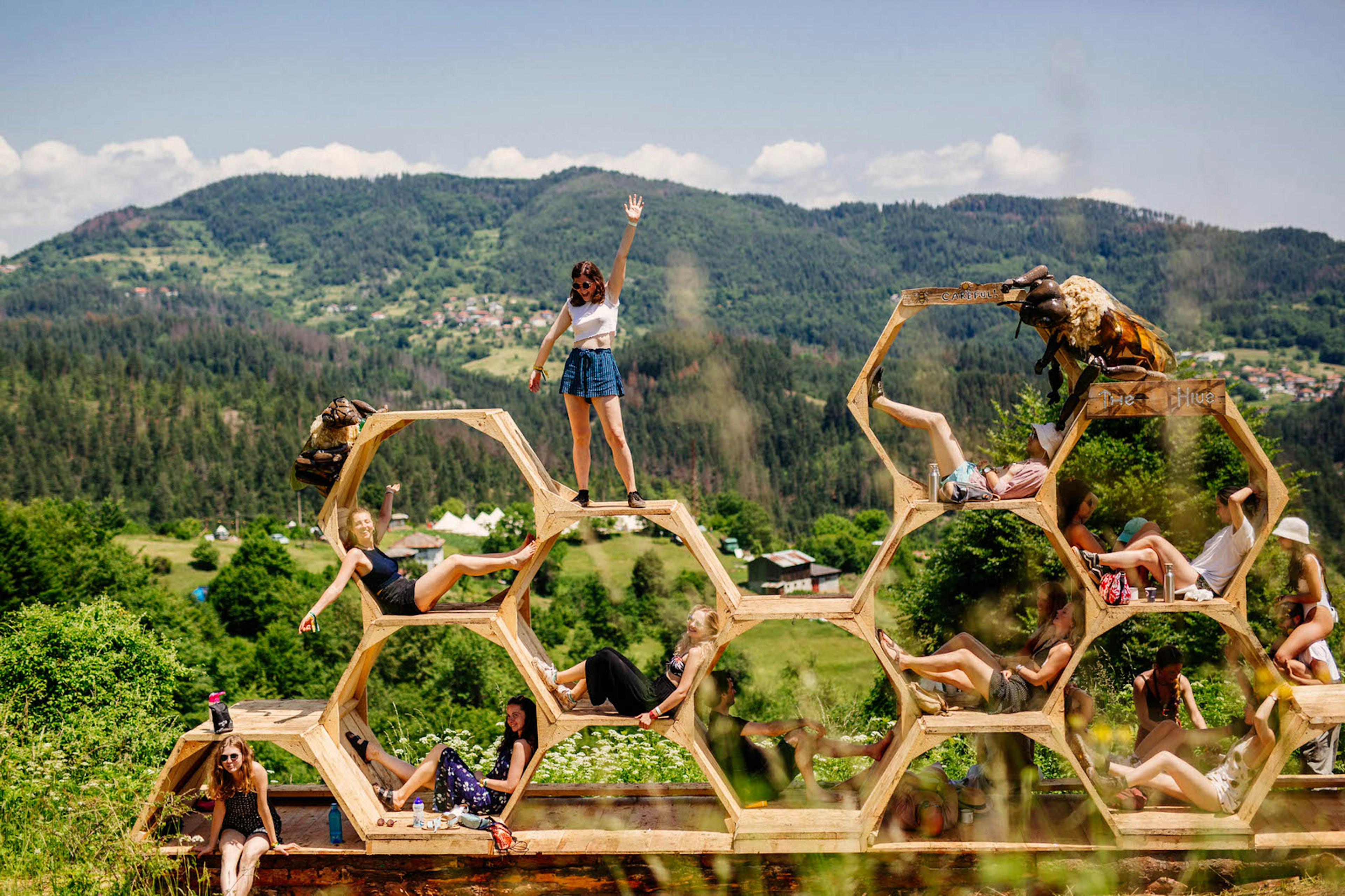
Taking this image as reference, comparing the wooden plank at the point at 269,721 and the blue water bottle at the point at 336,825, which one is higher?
the wooden plank at the point at 269,721

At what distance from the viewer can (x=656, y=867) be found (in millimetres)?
6836

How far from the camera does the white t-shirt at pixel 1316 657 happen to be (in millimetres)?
8734

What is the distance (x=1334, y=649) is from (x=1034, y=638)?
70.3 feet

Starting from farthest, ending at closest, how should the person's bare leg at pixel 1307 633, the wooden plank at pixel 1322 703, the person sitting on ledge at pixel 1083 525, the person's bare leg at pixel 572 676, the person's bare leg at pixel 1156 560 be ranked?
1. the person's bare leg at pixel 572 676
2. the person sitting on ledge at pixel 1083 525
3. the person's bare leg at pixel 1307 633
4. the person's bare leg at pixel 1156 560
5. the wooden plank at pixel 1322 703

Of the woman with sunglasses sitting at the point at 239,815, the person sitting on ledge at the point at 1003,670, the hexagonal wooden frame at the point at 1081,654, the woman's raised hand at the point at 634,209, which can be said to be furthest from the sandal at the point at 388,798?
the woman's raised hand at the point at 634,209

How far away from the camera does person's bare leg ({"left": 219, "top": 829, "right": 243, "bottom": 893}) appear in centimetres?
827

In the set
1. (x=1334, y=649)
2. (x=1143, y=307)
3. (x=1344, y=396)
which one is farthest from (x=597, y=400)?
(x=1143, y=307)

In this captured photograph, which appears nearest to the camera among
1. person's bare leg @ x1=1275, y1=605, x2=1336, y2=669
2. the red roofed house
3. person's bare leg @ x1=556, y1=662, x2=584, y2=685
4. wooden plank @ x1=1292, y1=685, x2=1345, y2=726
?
wooden plank @ x1=1292, y1=685, x2=1345, y2=726

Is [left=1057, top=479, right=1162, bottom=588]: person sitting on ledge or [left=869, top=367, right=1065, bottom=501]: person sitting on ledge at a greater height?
[left=869, top=367, right=1065, bottom=501]: person sitting on ledge

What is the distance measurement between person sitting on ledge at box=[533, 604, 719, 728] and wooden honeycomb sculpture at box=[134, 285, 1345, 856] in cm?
12

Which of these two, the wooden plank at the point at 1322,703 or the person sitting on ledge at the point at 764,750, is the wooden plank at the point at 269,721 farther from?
the wooden plank at the point at 1322,703

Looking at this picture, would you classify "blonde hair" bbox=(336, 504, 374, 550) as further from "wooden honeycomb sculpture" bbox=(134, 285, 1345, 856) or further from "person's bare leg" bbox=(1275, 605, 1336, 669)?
"person's bare leg" bbox=(1275, 605, 1336, 669)

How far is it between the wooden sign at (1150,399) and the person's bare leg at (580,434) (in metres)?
4.49

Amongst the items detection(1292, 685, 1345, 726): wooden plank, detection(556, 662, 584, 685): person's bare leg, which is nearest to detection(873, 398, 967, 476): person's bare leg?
detection(1292, 685, 1345, 726): wooden plank
